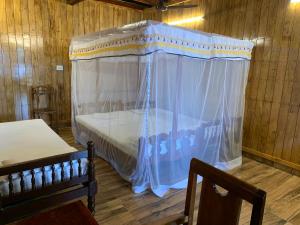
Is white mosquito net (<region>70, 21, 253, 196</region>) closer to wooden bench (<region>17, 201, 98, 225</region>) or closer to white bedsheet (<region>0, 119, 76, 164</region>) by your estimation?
white bedsheet (<region>0, 119, 76, 164</region>)

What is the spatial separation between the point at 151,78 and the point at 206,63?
87cm

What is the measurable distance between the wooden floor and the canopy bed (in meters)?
0.39

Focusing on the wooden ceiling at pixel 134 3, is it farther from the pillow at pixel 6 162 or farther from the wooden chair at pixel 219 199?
the wooden chair at pixel 219 199

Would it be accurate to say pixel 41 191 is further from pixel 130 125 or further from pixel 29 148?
pixel 130 125

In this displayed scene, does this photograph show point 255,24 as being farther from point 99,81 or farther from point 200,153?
point 99,81

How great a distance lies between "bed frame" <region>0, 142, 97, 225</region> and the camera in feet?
5.49

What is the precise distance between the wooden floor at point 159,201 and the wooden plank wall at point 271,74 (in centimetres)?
54

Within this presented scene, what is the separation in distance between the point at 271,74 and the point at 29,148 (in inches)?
140

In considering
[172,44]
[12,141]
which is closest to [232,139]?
[172,44]

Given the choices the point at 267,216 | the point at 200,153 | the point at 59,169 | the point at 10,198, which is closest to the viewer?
the point at 10,198

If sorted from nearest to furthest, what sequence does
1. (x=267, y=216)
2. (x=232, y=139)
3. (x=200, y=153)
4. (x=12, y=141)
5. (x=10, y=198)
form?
(x=10, y=198) < (x=267, y=216) < (x=12, y=141) < (x=200, y=153) < (x=232, y=139)

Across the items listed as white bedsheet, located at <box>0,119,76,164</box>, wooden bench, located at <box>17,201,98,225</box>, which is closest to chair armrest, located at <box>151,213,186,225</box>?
wooden bench, located at <box>17,201,98,225</box>

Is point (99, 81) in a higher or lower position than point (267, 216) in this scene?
higher

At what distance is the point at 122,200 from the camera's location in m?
2.48
